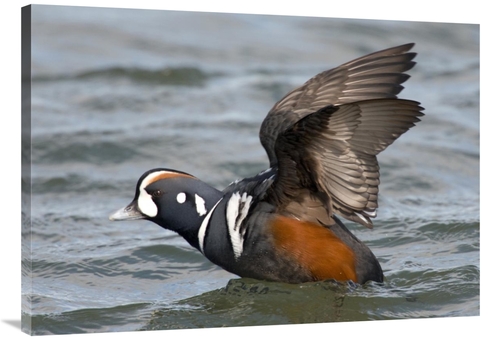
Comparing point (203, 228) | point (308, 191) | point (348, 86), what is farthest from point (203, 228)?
point (348, 86)

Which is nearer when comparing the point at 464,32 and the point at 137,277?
the point at 137,277

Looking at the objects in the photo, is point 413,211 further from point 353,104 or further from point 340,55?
point 353,104

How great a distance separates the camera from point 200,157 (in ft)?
39.4

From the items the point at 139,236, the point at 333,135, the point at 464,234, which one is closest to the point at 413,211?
the point at 464,234

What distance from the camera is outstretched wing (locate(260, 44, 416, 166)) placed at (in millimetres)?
7207

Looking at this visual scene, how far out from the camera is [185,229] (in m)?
7.92

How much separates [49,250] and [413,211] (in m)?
3.99

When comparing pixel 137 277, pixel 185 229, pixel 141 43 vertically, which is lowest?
pixel 137 277

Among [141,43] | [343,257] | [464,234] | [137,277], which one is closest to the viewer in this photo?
[343,257]

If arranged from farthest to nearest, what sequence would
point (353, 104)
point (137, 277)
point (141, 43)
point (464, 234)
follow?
point (141, 43) → point (464, 234) → point (137, 277) → point (353, 104)

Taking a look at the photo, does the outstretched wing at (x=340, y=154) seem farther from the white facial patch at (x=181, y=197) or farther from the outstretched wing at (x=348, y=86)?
the white facial patch at (x=181, y=197)

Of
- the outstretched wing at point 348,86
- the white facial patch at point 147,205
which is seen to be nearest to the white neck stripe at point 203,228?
the white facial patch at point 147,205

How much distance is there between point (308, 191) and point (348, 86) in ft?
2.80

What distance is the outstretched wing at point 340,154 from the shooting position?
7039 mm
